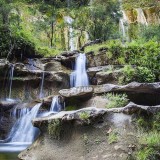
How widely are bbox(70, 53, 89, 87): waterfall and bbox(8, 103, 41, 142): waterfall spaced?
9.26 ft

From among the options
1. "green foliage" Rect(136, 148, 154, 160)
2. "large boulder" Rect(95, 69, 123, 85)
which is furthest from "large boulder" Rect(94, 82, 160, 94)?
"green foliage" Rect(136, 148, 154, 160)

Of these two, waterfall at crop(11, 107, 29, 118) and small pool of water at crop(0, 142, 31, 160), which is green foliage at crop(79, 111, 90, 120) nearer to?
small pool of water at crop(0, 142, 31, 160)

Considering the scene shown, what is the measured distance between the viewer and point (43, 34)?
22656mm

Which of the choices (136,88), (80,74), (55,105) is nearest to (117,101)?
(136,88)

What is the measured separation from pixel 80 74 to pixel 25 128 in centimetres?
427

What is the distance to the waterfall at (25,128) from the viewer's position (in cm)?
1100

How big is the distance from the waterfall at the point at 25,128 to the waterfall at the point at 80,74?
2822mm

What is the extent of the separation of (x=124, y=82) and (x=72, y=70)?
3863mm

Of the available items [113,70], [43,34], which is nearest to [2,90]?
[113,70]

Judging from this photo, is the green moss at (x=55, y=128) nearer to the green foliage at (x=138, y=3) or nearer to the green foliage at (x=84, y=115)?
the green foliage at (x=84, y=115)

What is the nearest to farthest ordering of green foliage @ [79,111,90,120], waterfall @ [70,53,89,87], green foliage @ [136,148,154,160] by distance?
green foliage @ [136,148,154,160] → green foliage @ [79,111,90,120] → waterfall @ [70,53,89,87]

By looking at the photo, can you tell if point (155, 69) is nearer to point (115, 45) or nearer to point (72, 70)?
point (115, 45)

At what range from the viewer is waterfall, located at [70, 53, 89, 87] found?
14.1 m

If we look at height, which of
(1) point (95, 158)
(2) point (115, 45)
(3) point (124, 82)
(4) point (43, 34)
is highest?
(4) point (43, 34)
